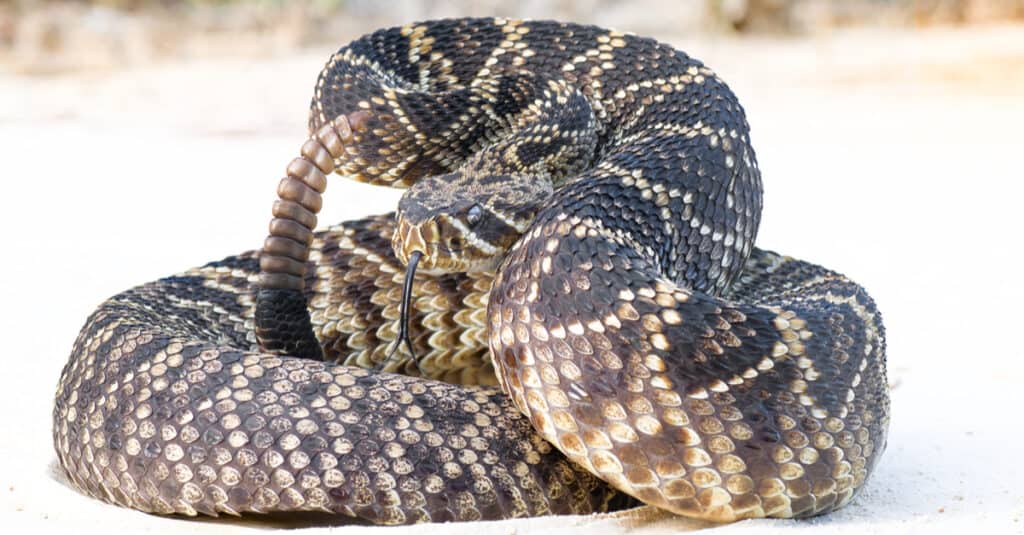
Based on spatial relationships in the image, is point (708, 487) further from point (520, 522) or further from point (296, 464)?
point (296, 464)

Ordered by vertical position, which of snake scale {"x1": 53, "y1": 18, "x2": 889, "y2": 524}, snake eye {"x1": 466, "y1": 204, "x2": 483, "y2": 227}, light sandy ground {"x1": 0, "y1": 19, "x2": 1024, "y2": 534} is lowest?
light sandy ground {"x1": 0, "y1": 19, "x2": 1024, "y2": 534}

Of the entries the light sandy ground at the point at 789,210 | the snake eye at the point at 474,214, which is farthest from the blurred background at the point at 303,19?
the snake eye at the point at 474,214

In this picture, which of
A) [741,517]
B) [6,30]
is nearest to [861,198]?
[741,517]

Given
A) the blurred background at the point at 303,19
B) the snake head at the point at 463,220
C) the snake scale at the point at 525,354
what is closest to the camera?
the snake scale at the point at 525,354

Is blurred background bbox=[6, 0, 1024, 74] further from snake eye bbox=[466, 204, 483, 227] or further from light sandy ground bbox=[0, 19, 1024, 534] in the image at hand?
snake eye bbox=[466, 204, 483, 227]

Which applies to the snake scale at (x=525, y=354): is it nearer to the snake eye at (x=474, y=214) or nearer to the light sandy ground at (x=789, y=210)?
the snake eye at (x=474, y=214)

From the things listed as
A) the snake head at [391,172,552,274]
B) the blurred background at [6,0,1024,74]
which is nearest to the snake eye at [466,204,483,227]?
the snake head at [391,172,552,274]

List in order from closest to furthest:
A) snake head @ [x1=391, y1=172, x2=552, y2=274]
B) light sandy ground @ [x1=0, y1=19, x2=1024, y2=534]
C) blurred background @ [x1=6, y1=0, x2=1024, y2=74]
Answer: snake head @ [x1=391, y1=172, x2=552, y2=274]
light sandy ground @ [x1=0, y1=19, x2=1024, y2=534]
blurred background @ [x1=6, y1=0, x2=1024, y2=74]
